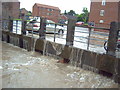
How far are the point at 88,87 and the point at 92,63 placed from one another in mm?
1251

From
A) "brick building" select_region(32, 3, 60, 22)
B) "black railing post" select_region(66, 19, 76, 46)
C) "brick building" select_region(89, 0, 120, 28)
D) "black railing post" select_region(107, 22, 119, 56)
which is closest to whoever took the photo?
"black railing post" select_region(107, 22, 119, 56)

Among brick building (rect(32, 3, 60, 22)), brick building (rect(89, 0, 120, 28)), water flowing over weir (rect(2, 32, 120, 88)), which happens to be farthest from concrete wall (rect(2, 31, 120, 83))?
brick building (rect(32, 3, 60, 22))

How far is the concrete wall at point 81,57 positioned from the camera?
4.98m

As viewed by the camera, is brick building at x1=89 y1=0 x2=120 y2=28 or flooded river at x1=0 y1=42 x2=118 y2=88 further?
brick building at x1=89 y1=0 x2=120 y2=28

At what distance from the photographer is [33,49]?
841 cm

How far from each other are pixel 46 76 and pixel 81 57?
63.2 inches

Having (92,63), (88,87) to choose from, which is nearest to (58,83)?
(88,87)

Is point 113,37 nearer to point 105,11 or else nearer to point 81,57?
point 81,57

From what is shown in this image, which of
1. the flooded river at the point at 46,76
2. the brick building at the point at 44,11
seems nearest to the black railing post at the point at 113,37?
the flooded river at the point at 46,76

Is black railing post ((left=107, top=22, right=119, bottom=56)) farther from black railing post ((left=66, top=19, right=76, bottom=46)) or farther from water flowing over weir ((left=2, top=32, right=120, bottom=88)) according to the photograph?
black railing post ((left=66, top=19, right=76, bottom=46))

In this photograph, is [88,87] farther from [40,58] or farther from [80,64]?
[40,58]

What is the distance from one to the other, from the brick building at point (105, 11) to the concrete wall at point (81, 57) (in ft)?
86.2

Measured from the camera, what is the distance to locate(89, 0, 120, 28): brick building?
33094 mm

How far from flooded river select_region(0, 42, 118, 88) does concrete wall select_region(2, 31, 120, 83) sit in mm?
228
